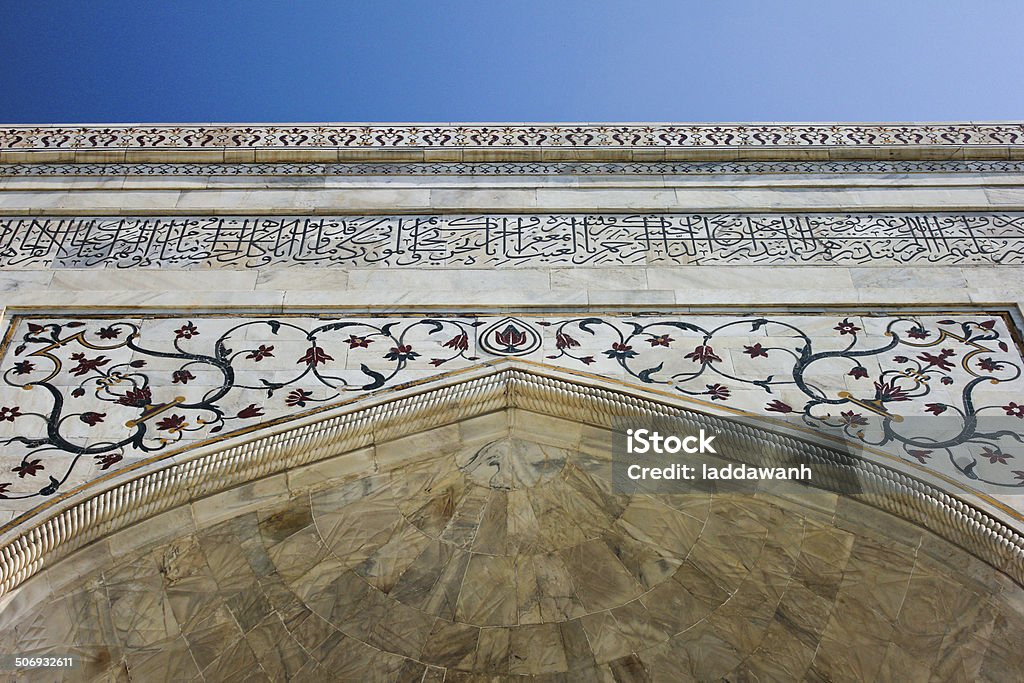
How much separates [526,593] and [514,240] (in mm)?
1271

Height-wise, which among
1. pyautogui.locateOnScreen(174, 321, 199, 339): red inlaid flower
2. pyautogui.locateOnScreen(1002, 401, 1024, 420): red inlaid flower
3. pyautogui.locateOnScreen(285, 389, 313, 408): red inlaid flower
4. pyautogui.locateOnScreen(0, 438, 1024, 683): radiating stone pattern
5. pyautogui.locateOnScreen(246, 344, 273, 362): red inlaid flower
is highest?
pyautogui.locateOnScreen(174, 321, 199, 339): red inlaid flower

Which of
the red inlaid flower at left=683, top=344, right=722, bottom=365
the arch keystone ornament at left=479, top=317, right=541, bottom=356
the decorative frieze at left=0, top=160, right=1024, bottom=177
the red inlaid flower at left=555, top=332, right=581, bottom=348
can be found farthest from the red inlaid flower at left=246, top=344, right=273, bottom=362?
the red inlaid flower at left=683, top=344, right=722, bottom=365

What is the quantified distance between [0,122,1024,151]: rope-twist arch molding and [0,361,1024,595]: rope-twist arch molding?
4.67 feet

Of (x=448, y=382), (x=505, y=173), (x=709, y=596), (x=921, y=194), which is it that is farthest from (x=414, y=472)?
(x=921, y=194)

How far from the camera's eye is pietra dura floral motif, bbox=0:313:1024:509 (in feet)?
11.2

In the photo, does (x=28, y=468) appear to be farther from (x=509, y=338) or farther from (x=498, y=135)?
(x=498, y=135)

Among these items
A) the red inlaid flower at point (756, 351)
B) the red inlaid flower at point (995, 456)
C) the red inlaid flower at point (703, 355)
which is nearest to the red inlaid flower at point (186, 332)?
the red inlaid flower at point (703, 355)

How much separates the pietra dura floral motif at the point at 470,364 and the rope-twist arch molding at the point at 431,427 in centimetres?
8

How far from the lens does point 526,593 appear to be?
3.85 m

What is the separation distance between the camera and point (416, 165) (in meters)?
4.64

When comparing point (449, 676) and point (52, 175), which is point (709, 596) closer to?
point (449, 676)

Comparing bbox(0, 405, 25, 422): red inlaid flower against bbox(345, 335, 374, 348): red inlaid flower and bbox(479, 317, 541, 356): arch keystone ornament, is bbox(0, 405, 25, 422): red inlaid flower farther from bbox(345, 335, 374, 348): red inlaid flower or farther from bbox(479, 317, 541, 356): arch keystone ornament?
bbox(479, 317, 541, 356): arch keystone ornament

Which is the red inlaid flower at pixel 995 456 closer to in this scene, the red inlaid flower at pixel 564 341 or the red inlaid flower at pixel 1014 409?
the red inlaid flower at pixel 1014 409

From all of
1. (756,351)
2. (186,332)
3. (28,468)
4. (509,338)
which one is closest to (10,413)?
(28,468)
